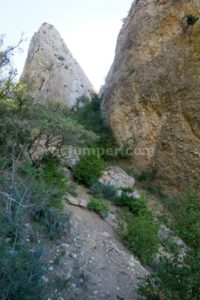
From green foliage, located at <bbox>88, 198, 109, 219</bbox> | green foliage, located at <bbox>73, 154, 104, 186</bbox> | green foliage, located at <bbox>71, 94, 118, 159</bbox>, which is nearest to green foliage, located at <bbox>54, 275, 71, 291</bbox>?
green foliage, located at <bbox>88, 198, 109, 219</bbox>

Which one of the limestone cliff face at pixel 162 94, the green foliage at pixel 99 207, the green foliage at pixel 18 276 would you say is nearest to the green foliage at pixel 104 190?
the green foliage at pixel 99 207

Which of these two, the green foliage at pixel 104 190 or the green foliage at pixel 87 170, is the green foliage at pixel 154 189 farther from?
the green foliage at pixel 104 190

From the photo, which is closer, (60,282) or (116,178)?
(60,282)

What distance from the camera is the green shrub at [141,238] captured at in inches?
292

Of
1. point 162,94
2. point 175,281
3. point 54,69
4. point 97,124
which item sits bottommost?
point 175,281

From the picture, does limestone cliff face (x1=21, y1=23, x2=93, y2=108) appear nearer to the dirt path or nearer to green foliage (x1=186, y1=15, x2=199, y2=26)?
green foliage (x1=186, y1=15, x2=199, y2=26)

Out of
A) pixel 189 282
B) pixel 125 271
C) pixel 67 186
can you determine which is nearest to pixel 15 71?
pixel 67 186

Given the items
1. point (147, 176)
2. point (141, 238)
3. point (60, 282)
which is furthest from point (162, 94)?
point (60, 282)

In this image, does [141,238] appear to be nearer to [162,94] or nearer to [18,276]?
[18,276]

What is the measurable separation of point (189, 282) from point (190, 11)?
12566mm

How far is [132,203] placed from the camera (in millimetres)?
10172

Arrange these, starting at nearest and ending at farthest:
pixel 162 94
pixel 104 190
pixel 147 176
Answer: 1. pixel 104 190
2. pixel 147 176
3. pixel 162 94

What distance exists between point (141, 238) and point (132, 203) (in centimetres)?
260

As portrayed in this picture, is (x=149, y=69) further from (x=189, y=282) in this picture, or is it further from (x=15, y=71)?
(x=189, y=282)
